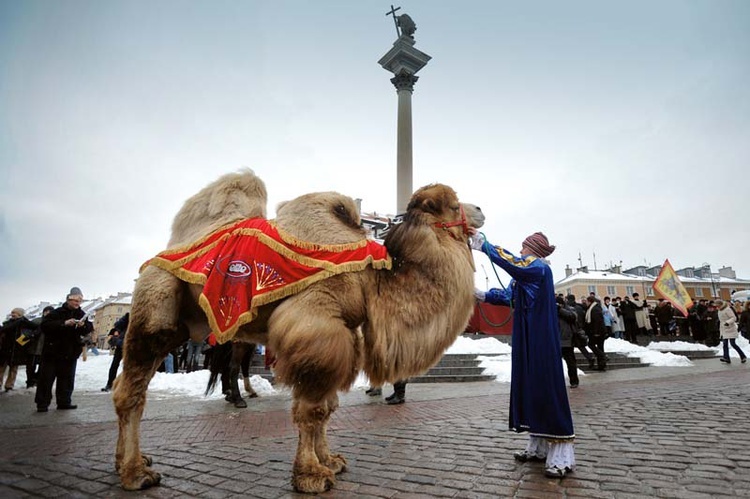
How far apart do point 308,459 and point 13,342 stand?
1203 centimetres

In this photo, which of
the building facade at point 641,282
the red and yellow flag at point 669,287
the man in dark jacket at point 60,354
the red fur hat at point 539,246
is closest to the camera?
the red fur hat at point 539,246

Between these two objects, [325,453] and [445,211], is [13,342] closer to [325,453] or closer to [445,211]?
[325,453]

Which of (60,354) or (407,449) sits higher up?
(60,354)

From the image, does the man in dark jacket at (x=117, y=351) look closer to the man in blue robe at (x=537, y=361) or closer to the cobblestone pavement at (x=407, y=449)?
the cobblestone pavement at (x=407, y=449)

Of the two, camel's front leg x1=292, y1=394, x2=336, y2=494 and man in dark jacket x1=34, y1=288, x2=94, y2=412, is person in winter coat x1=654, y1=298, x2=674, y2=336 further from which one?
man in dark jacket x1=34, y1=288, x2=94, y2=412

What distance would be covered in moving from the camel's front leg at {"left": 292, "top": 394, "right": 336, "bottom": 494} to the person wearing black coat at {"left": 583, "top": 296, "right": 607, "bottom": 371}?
42.7 ft

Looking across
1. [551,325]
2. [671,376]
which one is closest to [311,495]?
[551,325]

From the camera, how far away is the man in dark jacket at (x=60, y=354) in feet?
29.0

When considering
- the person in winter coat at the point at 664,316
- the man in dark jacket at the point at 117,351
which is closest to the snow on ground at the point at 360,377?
the man in dark jacket at the point at 117,351

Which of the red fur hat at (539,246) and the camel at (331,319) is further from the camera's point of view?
the red fur hat at (539,246)

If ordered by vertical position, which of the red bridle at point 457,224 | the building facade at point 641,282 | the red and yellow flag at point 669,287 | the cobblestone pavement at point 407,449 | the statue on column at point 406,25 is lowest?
the cobblestone pavement at point 407,449

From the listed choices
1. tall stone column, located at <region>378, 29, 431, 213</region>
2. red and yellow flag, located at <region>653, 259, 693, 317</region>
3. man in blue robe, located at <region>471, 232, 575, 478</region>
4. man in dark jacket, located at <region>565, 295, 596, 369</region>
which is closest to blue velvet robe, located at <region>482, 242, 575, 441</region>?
man in blue robe, located at <region>471, 232, 575, 478</region>

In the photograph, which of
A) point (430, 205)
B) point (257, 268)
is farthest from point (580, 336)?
point (257, 268)

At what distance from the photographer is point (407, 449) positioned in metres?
4.94
